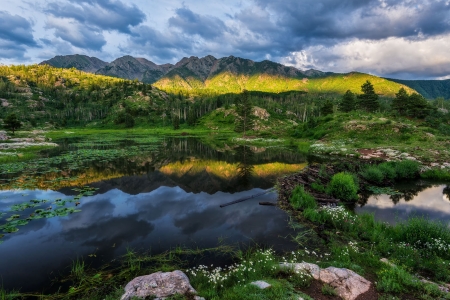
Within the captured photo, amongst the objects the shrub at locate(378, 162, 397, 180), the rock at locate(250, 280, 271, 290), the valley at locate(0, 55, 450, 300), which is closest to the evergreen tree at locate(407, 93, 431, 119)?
the valley at locate(0, 55, 450, 300)

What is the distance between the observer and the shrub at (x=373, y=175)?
27453 mm

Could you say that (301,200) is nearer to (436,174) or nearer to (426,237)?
(426,237)

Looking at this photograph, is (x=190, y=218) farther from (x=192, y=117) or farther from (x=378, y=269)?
(x=192, y=117)

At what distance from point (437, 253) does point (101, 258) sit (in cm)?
1813

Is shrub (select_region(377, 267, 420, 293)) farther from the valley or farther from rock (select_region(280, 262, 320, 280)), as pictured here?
rock (select_region(280, 262, 320, 280))

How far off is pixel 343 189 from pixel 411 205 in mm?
6595

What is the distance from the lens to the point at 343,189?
22219mm

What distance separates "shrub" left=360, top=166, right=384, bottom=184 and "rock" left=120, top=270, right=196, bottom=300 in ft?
90.4

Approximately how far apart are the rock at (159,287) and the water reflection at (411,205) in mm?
16781

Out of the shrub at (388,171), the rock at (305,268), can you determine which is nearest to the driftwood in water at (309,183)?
the shrub at (388,171)

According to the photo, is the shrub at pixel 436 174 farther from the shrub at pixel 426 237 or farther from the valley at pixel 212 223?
the shrub at pixel 426 237

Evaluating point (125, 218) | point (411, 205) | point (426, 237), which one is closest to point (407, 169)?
point (411, 205)

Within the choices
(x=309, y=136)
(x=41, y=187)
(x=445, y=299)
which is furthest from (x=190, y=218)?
(x=309, y=136)

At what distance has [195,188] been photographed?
27188mm
